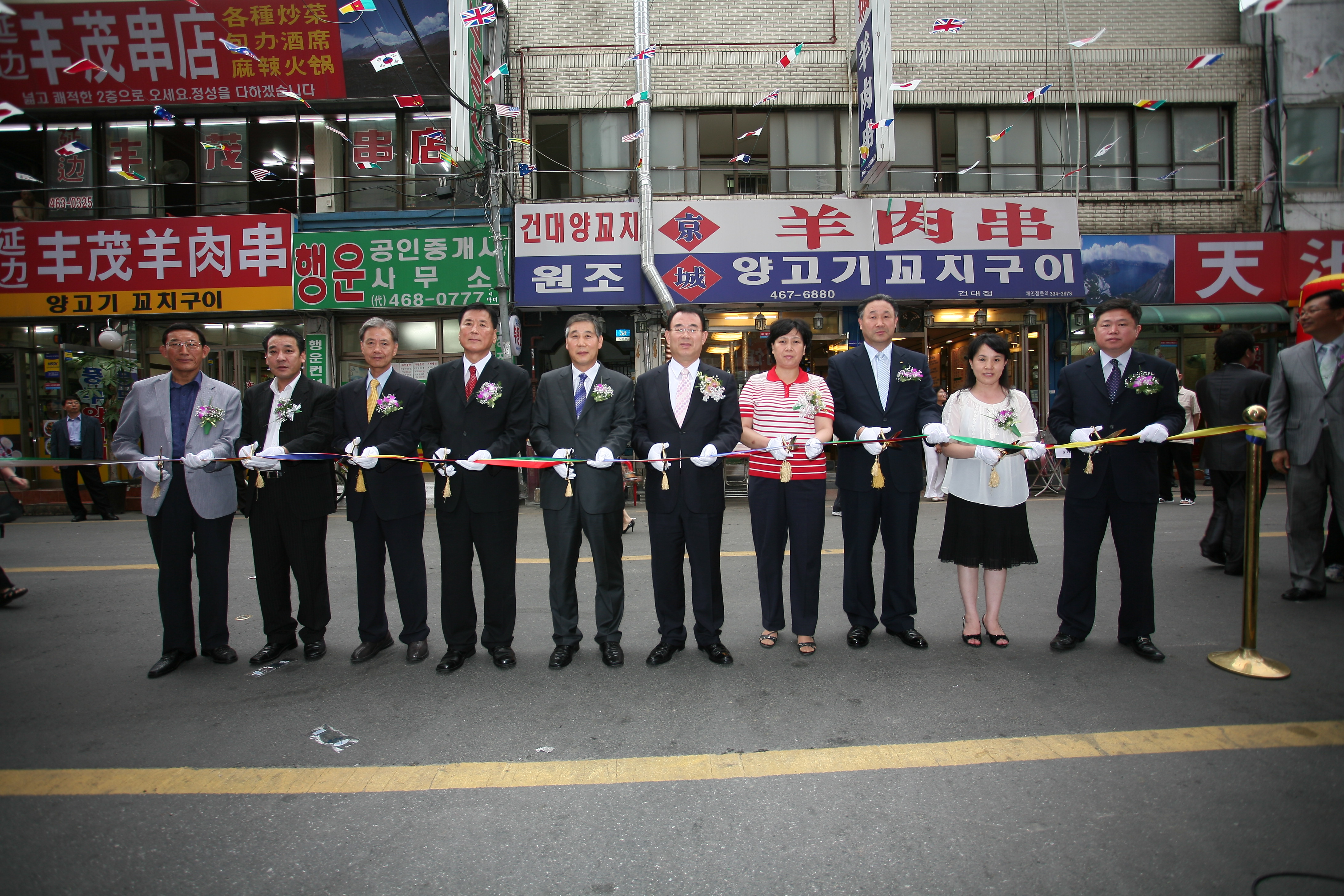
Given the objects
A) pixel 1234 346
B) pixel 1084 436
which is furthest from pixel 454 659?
pixel 1234 346

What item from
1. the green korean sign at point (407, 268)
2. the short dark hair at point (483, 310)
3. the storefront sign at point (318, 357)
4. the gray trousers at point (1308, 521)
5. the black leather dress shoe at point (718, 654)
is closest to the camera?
the black leather dress shoe at point (718, 654)

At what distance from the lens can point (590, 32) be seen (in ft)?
44.1

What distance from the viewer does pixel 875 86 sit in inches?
Answer: 459

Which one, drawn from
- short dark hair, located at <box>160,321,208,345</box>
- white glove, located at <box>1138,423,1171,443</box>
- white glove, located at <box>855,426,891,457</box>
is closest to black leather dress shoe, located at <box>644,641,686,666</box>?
white glove, located at <box>855,426,891,457</box>

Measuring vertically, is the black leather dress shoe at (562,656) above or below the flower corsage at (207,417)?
below

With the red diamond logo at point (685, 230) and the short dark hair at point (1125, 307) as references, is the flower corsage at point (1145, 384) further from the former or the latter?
the red diamond logo at point (685, 230)

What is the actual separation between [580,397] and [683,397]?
0.62 m

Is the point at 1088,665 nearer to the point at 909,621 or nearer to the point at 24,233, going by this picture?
the point at 909,621

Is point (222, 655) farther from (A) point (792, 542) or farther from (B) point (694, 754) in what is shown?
(A) point (792, 542)

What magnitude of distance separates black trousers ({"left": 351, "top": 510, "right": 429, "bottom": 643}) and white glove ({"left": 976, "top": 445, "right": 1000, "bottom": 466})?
3399 millimetres

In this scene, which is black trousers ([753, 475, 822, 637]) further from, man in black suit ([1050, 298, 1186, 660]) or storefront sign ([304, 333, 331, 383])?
storefront sign ([304, 333, 331, 383])

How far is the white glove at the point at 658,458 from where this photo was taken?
4.08 meters

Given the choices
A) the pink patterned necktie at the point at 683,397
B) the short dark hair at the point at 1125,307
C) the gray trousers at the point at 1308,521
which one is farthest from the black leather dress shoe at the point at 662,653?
the gray trousers at the point at 1308,521

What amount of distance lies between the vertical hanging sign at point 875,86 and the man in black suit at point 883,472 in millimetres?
8166
